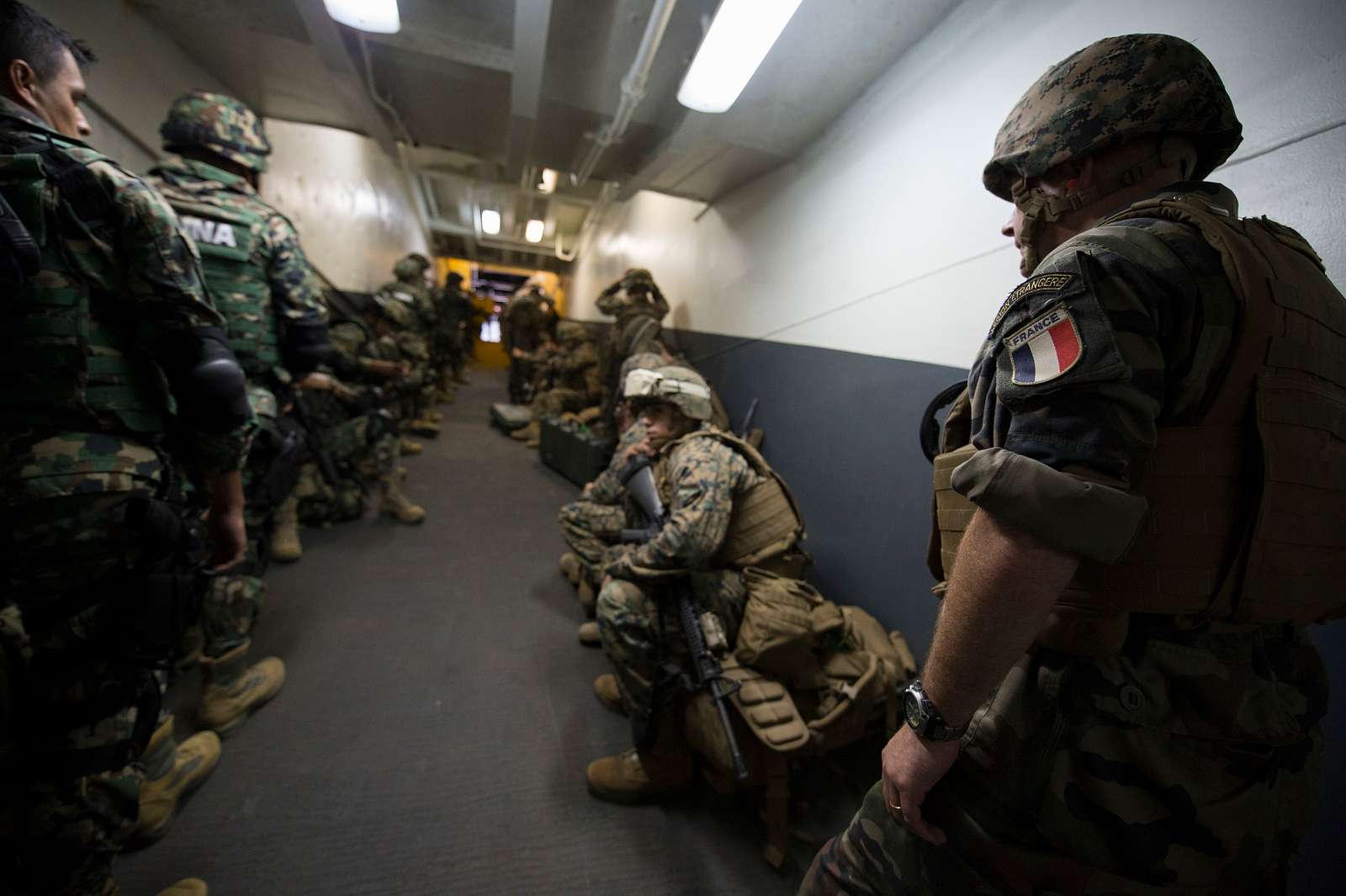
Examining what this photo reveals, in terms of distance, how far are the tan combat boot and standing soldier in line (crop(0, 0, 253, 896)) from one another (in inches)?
45.7

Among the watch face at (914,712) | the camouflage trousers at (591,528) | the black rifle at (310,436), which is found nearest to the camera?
the watch face at (914,712)

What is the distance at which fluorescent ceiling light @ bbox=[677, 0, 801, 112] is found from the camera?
5.54 feet

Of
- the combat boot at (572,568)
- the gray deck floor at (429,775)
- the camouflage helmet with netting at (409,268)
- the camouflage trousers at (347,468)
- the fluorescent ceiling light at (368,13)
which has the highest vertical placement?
the fluorescent ceiling light at (368,13)

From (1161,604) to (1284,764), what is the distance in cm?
36

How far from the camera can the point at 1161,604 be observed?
68cm

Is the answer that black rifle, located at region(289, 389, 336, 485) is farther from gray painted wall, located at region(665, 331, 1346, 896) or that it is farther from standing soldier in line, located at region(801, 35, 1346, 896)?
standing soldier in line, located at region(801, 35, 1346, 896)

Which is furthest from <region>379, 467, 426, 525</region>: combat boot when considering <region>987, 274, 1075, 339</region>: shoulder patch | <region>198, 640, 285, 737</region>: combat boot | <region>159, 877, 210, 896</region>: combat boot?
<region>987, 274, 1075, 339</region>: shoulder patch

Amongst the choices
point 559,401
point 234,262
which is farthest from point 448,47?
point 559,401

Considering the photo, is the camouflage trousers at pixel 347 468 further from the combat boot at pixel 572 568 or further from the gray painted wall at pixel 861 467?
the gray painted wall at pixel 861 467

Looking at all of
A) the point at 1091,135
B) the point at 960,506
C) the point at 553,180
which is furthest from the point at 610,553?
the point at 553,180

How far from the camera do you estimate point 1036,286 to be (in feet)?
2.28

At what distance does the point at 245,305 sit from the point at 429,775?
2125 millimetres

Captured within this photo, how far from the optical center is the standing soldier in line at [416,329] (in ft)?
17.2

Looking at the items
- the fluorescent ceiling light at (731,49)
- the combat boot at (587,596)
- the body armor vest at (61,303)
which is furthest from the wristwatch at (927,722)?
the combat boot at (587,596)
